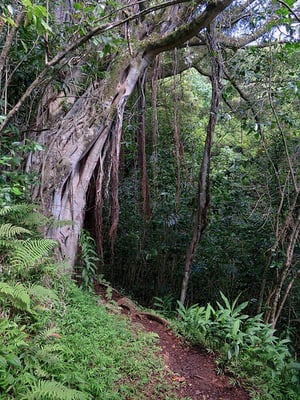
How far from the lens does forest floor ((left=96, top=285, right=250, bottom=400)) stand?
292cm

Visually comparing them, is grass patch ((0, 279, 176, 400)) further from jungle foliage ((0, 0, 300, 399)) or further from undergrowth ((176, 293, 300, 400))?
undergrowth ((176, 293, 300, 400))

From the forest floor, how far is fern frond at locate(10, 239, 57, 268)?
1476 millimetres

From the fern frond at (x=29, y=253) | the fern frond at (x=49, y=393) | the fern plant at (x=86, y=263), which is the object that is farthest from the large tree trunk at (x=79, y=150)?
the fern frond at (x=49, y=393)

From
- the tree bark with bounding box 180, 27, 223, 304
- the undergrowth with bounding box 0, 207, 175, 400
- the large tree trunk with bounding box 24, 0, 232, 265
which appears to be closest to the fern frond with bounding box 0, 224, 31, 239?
the undergrowth with bounding box 0, 207, 175, 400

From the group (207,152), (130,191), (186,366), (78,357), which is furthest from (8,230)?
(130,191)

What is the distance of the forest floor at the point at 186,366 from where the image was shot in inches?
115

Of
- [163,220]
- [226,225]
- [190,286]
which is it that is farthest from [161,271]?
[226,225]

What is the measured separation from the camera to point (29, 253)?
2.70m

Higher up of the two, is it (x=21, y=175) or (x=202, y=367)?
(x=21, y=175)

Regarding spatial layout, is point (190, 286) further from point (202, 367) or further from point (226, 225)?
point (202, 367)

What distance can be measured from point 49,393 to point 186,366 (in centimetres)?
185

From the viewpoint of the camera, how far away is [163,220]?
208 inches

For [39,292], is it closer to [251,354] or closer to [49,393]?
[49,393]

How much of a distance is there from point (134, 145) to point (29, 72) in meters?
1.94
